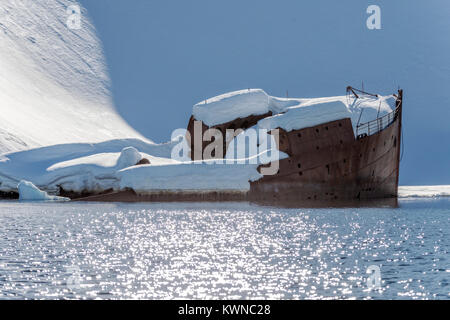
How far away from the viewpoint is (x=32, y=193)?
1726 inches

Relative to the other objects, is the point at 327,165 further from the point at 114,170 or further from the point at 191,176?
the point at 114,170

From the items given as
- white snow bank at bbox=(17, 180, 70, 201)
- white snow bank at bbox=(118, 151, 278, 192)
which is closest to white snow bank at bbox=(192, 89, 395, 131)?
white snow bank at bbox=(118, 151, 278, 192)

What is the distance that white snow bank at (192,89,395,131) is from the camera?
119 feet

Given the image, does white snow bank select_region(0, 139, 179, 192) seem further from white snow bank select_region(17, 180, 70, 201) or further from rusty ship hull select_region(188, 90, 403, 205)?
rusty ship hull select_region(188, 90, 403, 205)

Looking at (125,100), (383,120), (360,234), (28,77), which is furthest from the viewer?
(125,100)

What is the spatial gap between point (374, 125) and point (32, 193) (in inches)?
868

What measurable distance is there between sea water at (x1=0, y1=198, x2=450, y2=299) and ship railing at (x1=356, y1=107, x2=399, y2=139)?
283 inches

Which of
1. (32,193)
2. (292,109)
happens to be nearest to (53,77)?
(32,193)

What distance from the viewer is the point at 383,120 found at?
38250 millimetres

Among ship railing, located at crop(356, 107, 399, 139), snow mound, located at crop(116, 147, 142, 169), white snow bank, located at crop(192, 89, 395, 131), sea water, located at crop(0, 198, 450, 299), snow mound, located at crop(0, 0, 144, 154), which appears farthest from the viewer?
snow mound, located at crop(0, 0, 144, 154)

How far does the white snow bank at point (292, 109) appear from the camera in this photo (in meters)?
36.3

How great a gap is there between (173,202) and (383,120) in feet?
42.9
